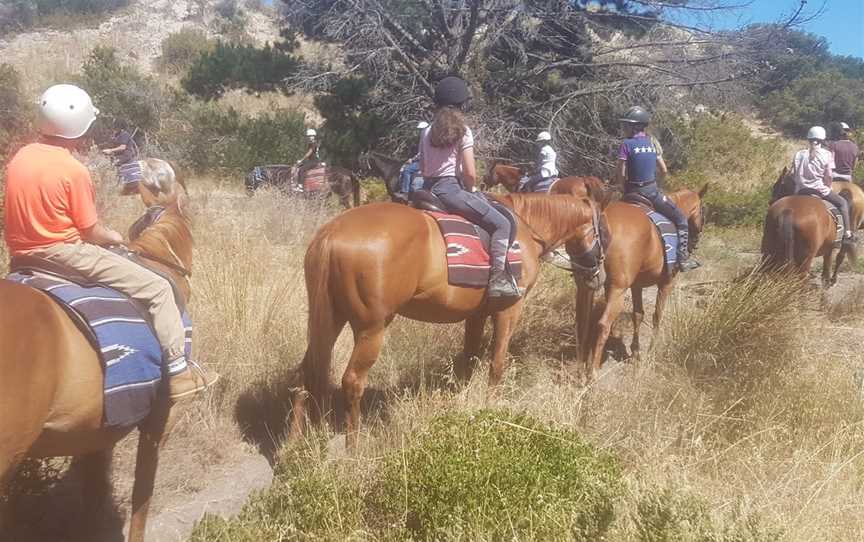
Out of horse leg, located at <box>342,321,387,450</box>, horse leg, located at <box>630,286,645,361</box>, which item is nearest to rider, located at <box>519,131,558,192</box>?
horse leg, located at <box>630,286,645,361</box>

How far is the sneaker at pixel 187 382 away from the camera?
329 centimetres

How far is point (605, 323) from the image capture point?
20.4 ft

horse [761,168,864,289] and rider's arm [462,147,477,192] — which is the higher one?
rider's arm [462,147,477,192]

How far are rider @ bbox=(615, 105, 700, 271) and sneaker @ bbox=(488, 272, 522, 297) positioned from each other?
9.38ft

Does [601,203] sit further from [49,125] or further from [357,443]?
[49,125]

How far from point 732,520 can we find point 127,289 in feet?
9.88

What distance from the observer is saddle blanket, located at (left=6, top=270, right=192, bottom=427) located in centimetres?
285

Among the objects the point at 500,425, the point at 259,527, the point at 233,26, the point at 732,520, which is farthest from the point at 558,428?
the point at 233,26

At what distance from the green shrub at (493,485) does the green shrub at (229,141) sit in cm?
1596

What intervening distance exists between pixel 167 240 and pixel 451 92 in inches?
89.7

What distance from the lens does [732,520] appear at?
9.89ft

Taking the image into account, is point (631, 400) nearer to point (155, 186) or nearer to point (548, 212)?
point (548, 212)

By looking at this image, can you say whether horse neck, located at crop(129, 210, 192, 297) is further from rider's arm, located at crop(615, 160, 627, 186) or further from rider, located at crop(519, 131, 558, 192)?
rider, located at crop(519, 131, 558, 192)

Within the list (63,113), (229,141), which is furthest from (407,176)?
(229,141)
